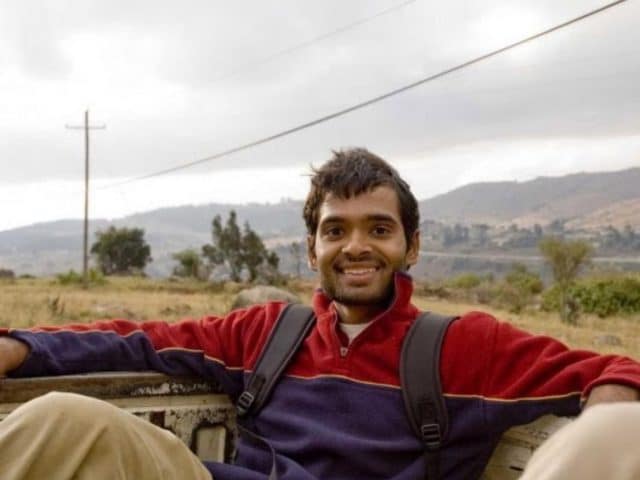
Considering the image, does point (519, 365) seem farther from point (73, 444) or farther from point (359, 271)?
point (73, 444)

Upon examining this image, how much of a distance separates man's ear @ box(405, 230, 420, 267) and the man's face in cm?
7

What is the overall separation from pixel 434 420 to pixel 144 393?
3.38ft

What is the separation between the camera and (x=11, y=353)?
2.95 m

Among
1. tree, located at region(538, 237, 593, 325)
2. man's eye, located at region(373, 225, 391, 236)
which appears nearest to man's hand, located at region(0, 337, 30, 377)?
man's eye, located at region(373, 225, 391, 236)

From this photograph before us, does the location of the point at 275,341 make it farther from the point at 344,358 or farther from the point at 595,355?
the point at 595,355

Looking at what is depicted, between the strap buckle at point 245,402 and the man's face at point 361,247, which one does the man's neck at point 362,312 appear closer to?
the man's face at point 361,247

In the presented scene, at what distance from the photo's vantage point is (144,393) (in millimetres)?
3213

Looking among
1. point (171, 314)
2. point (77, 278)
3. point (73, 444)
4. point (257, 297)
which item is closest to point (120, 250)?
point (77, 278)

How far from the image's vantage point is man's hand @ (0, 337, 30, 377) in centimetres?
293

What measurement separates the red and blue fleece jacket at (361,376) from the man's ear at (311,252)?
12 centimetres

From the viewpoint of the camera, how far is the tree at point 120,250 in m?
51.6

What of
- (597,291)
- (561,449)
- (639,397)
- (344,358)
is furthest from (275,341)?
(597,291)

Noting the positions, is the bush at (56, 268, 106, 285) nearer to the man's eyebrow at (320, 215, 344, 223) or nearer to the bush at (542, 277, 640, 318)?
the bush at (542, 277, 640, 318)

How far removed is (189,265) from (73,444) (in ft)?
144
